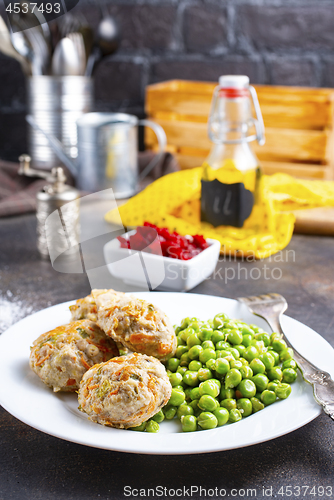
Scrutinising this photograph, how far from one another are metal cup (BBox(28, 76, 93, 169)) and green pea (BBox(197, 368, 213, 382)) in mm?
1393

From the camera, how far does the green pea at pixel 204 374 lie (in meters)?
0.82

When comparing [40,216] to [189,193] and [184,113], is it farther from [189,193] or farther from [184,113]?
[184,113]

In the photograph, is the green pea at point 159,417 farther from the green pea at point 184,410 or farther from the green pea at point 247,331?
the green pea at point 247,331

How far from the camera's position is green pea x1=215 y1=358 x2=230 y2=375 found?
0.82 meters

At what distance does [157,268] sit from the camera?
1.24 metres

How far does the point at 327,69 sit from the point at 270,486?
229 cm

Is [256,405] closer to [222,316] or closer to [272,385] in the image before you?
[272,385]

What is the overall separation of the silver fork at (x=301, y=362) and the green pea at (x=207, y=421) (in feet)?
0.48

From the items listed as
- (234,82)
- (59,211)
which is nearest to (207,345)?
(59,211)

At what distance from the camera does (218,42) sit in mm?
2615

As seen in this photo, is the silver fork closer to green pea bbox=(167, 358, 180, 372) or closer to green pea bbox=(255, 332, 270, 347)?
green pea bbox=(255, 332, 270, 347)

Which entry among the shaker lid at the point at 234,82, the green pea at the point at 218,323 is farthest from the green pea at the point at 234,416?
the shaker lid at the point at 234,82

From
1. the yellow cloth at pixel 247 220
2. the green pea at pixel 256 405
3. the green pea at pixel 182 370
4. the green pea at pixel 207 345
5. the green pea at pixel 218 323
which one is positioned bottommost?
the yellow cloth at pixel 247 220

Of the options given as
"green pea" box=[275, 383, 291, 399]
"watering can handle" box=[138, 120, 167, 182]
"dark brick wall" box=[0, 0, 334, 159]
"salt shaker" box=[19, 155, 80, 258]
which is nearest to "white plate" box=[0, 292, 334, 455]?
"green pea" box=[275, 383, 291, 399]
